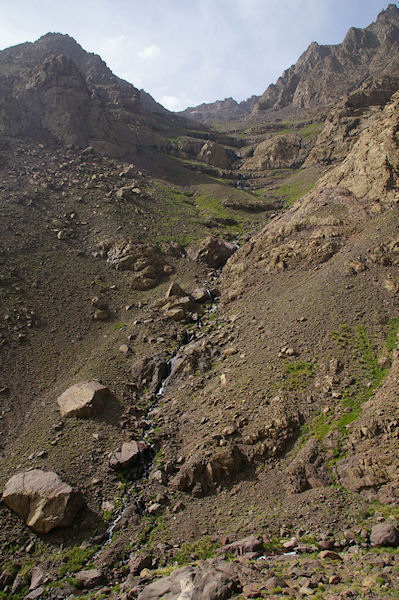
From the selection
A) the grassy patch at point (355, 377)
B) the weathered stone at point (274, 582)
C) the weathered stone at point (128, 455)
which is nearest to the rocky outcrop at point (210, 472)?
the weathered stone at point (128, 455)

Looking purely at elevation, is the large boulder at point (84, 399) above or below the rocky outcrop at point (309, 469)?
above

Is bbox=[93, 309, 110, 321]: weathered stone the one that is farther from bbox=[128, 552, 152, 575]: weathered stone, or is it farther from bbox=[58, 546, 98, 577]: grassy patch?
bbox=[128, 552, 152, 575]: weathered stone

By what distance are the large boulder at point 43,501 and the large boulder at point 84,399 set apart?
627cm

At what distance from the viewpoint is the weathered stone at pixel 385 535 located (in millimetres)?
15227

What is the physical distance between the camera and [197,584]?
14.0 m

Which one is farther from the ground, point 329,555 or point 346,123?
point 346,123

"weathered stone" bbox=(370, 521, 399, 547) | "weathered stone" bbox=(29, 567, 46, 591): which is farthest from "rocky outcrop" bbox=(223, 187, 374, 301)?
"weathered stone" bbox=(29, 567, 46, 591)

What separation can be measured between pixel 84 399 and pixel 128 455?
22.3 feet

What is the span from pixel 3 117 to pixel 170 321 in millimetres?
83516

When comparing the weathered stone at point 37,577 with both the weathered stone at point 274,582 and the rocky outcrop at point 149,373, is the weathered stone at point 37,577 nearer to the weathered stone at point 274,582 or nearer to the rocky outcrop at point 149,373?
the weathered stone at point 274,582

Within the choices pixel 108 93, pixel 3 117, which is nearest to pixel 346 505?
pixel 3 117

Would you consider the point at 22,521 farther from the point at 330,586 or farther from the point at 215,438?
the point at 330,586

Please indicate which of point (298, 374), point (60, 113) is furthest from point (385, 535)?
point (60, 113)

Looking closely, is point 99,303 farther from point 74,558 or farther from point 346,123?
point 346,123
